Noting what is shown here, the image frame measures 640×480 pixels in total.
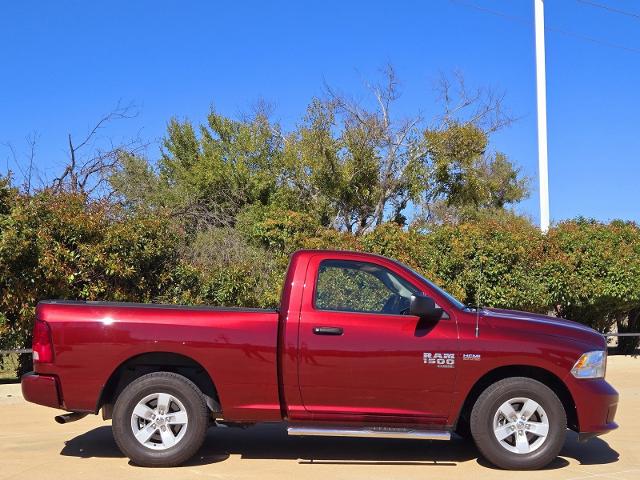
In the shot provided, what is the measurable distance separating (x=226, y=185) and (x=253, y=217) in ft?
18.2

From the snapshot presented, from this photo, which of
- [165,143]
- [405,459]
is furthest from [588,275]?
[165,143]

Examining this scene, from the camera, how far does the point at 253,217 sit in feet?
69.7

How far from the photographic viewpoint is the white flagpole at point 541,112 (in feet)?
58.6

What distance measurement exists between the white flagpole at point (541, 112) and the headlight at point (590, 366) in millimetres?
11564

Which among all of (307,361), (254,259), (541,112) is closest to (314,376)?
(307,361)

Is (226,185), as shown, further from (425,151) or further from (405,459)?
(405,459)

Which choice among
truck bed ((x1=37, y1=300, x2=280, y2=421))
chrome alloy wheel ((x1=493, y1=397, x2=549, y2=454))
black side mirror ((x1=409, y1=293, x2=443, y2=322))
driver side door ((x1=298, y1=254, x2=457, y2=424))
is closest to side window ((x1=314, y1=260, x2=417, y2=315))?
driver side door ((x1=298, y1=254, x2=457, y2=424))

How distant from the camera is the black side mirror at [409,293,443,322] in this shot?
19.8 ft

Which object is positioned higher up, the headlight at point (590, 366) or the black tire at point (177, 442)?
the headlight at point (590, 366)

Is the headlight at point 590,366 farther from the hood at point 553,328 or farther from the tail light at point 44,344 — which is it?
the tail light at point 44,344

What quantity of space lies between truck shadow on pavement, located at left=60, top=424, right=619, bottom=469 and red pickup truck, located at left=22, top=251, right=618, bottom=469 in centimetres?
50

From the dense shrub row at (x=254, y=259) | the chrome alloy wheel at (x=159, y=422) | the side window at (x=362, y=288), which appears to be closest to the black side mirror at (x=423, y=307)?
the side window at (x=362, y=288)

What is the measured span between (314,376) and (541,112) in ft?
46.8

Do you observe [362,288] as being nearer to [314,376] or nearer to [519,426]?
[314,376]
